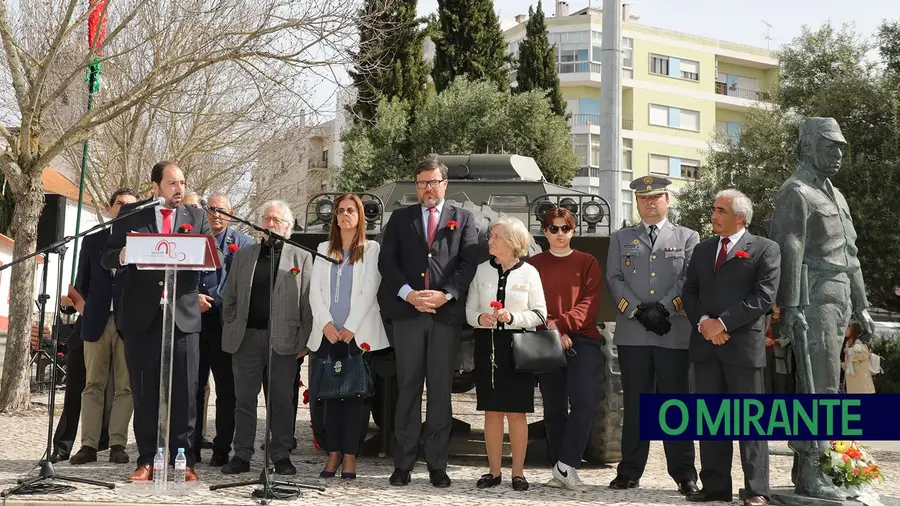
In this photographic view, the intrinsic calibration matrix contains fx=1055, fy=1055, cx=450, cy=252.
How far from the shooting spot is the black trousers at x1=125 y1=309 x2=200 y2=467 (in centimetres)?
756

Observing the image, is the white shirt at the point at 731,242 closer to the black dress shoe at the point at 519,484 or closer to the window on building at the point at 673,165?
the black dress shoe at the point at 519,484

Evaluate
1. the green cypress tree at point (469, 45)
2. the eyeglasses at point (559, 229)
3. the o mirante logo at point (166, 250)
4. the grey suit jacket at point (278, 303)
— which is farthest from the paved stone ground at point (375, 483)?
the green cypress tree at point (469, 45)

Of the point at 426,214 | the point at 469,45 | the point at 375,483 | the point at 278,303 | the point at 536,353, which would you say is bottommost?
the point at 375,483

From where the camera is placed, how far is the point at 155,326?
7582 mm

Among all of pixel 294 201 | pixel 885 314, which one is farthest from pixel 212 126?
pixel 885 314

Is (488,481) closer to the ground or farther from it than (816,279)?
closer to the ground

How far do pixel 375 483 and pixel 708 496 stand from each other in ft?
7.75

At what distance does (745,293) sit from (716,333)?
35cm

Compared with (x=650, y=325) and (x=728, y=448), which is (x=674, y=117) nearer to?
(x=650, y=325)

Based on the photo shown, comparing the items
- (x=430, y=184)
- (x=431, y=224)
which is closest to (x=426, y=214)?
(x=431, y=224)

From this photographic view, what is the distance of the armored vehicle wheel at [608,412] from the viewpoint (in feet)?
27.5

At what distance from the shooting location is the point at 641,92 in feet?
160

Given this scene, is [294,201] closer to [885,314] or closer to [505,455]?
[885,314]

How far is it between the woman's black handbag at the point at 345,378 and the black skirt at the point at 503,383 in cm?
82
